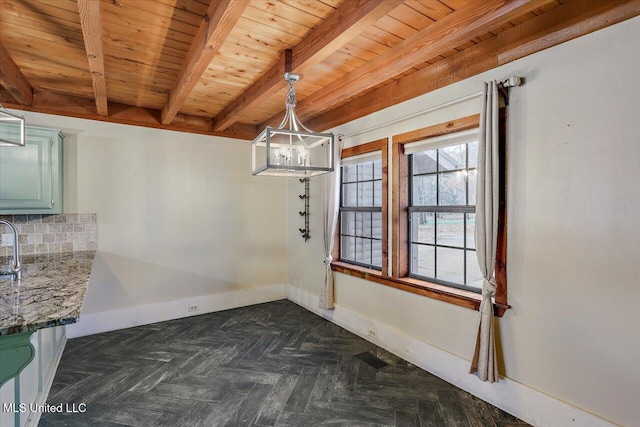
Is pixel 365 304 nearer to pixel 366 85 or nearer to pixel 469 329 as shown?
pixel 469 329

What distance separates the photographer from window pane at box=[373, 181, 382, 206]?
3.80 metres

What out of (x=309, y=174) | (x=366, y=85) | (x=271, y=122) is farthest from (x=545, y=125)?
(x=271, y=122)

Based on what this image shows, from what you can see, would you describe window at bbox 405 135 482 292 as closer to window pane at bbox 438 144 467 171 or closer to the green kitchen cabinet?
window pane at bbox 438 144 467 171

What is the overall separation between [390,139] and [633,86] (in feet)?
6.02

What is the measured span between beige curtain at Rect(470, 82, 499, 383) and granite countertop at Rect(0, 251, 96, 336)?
2.54 m

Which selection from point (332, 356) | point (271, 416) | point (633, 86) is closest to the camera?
point (633, 86)

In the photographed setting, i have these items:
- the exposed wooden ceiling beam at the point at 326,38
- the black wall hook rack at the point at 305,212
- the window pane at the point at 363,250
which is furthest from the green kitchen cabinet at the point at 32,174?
the window pane at the point at 363,250

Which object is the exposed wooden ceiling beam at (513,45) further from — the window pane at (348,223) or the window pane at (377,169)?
the window pane at (348,223)

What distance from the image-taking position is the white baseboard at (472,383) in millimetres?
2076

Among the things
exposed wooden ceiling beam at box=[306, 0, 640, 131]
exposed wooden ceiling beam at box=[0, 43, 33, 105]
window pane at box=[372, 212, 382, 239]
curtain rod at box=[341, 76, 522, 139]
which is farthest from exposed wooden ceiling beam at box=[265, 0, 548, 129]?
exposed wooden ceiling beam at box=[0, 43, 33, 105]

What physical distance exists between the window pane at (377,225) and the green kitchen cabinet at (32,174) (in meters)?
3.60

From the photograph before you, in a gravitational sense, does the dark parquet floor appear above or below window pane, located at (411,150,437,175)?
below

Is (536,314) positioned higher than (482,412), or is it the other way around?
(536,314)

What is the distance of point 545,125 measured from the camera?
86.0 inches
